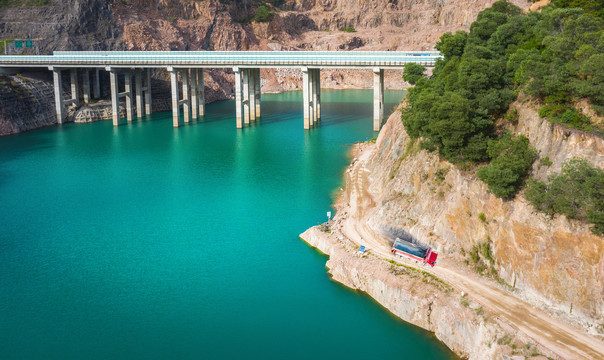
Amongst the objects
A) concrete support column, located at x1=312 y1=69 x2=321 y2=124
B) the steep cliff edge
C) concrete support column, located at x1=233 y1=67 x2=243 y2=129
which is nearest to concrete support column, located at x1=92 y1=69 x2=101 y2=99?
concrete support column, located at x1=233 y1=67 x2=243 y2=129

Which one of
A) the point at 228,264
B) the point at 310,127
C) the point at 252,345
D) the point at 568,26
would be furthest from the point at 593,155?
the point at 310,127

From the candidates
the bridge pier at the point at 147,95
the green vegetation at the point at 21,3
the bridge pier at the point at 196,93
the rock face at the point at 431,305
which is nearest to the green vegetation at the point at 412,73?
the rock face at the point at 431,305

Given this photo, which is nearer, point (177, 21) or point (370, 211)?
point (370, 211)

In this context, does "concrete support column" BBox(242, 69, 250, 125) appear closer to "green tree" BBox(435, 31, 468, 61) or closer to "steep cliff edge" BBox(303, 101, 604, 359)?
"green tree" BBox(435, 31, 468, 61)

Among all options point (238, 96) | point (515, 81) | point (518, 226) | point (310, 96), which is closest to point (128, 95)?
point (238, 96)

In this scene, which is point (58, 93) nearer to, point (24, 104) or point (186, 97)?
point (24, 104)

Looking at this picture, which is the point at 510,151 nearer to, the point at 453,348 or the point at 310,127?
the point at 453,348
